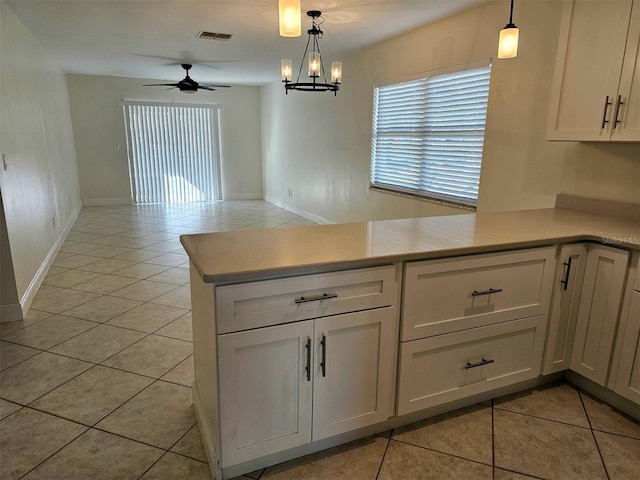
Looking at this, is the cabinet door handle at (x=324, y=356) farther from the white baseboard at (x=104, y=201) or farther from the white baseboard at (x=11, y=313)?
the white baseboard at (x=104, y=201)

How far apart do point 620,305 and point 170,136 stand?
27.2 ft

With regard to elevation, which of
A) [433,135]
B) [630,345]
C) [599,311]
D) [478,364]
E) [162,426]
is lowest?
[162,426]

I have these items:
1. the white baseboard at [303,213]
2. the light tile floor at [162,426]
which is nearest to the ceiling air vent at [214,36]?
the white baseboard at [303,213]

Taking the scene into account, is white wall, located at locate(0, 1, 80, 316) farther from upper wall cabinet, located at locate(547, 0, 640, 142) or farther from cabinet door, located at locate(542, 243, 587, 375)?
upper wall cabinet, located at locate(547, 0, 640, 142)

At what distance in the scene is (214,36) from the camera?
4461mm

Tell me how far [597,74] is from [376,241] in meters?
1.54

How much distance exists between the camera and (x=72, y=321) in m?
2.97

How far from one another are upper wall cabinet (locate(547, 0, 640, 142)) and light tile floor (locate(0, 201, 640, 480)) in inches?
56.1

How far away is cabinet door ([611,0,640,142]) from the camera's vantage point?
6.55 ft

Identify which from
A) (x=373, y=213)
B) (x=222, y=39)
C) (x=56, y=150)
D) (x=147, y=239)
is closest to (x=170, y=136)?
(x=56, y=150)

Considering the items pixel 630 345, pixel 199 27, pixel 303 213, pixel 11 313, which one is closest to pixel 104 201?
pixel 303 213

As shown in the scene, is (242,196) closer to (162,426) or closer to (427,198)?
(427,198)

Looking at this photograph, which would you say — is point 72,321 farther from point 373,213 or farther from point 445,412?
point 373,213

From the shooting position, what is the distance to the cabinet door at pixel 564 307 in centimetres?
205
